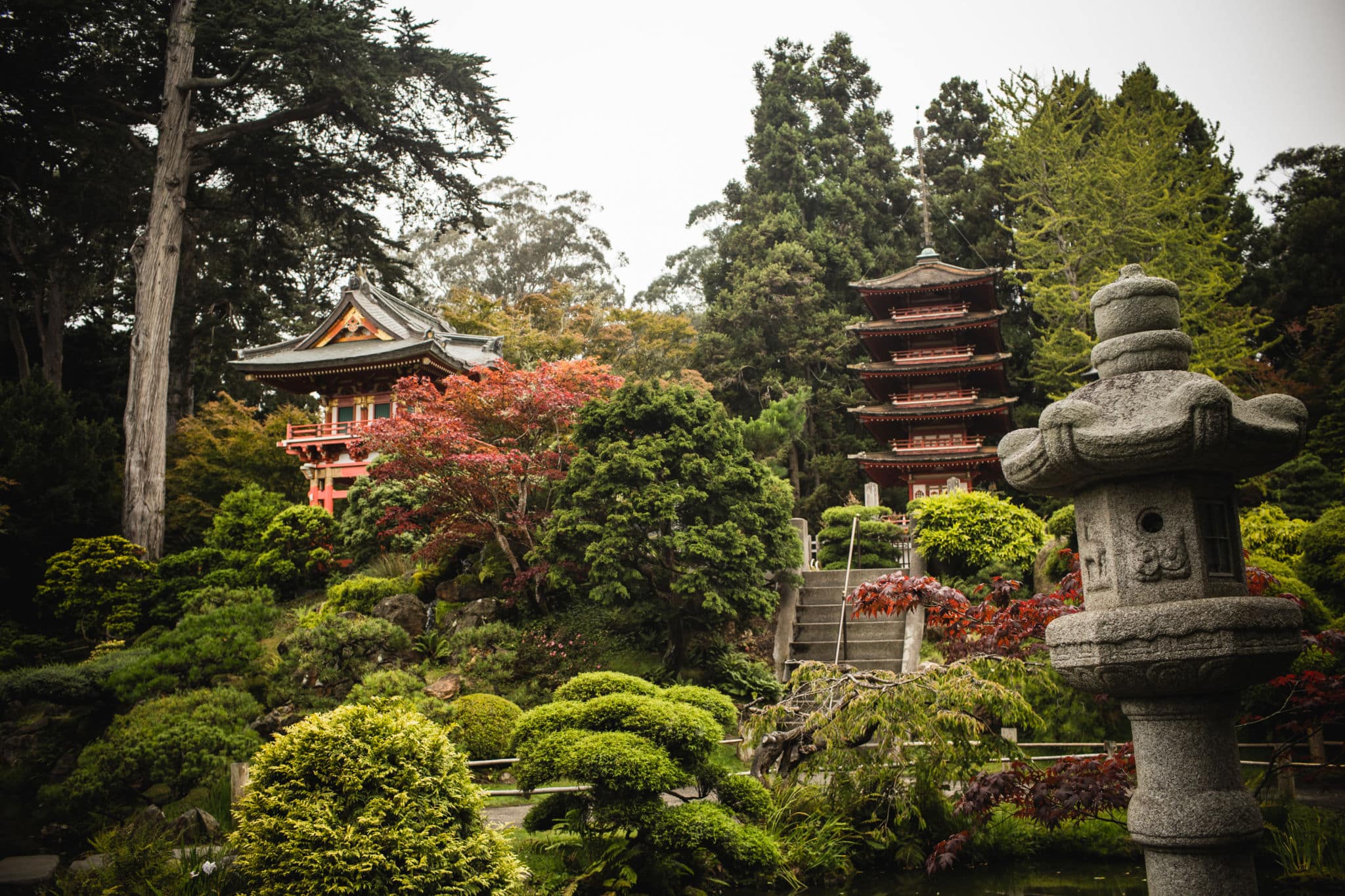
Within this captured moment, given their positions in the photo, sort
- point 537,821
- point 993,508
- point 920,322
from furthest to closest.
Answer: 1. point 920,322
2. point 993,508
3. point 537,821

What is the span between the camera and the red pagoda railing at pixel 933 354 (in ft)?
76.7

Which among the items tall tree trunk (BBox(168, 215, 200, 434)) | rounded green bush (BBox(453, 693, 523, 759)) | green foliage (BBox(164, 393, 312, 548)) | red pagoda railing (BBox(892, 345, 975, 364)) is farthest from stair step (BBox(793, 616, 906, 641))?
tall tree trunk (BBox(168, 215, 200, 434))

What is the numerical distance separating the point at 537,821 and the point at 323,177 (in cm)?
1762

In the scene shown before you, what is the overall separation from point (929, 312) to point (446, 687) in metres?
17.6

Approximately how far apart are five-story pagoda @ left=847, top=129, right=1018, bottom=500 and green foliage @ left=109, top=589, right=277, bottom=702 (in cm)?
1516

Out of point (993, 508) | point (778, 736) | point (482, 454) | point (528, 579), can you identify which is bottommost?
point (778, 736)

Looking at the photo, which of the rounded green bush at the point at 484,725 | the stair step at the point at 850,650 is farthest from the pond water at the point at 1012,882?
the stair step at the point at 850,650

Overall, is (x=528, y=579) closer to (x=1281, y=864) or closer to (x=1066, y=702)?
(x=1066, y=702)

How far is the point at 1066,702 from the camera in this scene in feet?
34.6

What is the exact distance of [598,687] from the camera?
716 centimetres

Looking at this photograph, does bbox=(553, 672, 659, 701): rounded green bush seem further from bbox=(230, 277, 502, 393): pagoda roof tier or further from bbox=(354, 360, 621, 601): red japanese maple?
bbox=(230, 277, 502, 393): pagoda roof tier

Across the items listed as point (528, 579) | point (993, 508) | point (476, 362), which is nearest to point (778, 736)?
point (528, 579)

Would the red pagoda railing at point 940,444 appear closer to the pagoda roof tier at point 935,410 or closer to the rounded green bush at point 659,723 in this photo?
the pagoda roof tier at point 935,410

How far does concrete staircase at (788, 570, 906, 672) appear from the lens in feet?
42.2
